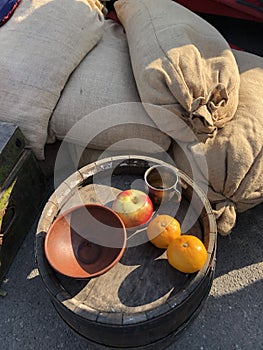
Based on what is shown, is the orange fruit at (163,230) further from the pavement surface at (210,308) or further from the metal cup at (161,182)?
the pavement surface at (210,308)

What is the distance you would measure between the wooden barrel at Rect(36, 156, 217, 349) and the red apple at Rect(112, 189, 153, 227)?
6cm

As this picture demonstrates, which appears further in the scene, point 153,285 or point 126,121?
point 126,121

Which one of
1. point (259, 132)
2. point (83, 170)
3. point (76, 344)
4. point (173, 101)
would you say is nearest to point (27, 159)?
point (83, 170)

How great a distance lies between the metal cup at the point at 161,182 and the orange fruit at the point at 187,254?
26cm

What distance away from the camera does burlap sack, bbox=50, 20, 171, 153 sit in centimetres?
206

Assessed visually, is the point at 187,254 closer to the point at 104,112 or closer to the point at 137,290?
the point at 137,290

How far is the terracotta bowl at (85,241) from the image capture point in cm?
153

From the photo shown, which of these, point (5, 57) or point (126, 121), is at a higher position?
point (5, 57)

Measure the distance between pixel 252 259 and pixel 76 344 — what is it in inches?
41.7

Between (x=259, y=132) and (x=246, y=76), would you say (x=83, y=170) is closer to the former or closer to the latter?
(x=259, y=132)

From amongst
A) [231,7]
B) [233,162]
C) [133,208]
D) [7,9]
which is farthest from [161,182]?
[231,7]

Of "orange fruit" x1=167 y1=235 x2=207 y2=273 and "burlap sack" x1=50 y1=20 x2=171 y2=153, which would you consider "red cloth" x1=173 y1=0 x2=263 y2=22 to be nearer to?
"burlap sack" x1=50 y1=20 x2=171 y2=153

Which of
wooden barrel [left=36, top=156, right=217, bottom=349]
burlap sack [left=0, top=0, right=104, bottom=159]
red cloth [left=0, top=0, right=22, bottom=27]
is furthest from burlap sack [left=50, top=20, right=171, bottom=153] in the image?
red cloth [left=0, top=0, right=22, bottom=27]

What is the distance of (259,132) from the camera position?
1.97m
